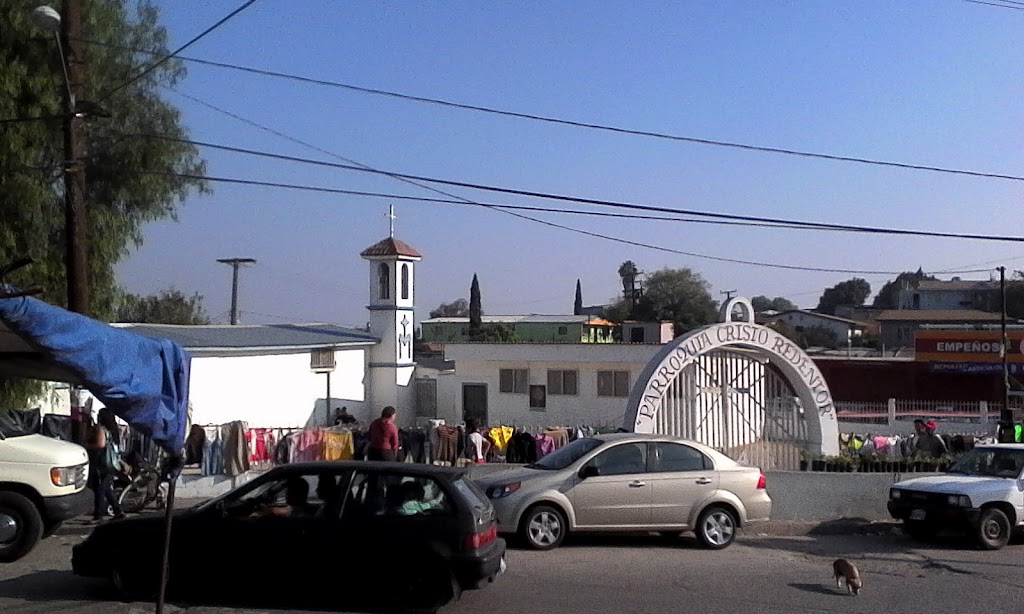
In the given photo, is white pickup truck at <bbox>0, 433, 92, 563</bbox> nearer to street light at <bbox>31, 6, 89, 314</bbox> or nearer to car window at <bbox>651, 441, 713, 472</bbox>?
street light at <bbox>31, 6, 89, 314</bbox>

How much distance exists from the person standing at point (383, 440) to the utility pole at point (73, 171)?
14.4ft

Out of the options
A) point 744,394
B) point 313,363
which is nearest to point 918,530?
point 744,394

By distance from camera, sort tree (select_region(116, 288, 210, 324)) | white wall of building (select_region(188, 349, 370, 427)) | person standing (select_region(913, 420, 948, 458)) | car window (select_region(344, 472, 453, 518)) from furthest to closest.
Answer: tree (select_region(116, 288, 210, 324))
white wall of building (select_region(188, 349, 370, 427))
person standing (select_region(913, 420, 948, 458))
car window (select_region(344, 472, 453, 518))

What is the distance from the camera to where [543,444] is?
75.0 feet

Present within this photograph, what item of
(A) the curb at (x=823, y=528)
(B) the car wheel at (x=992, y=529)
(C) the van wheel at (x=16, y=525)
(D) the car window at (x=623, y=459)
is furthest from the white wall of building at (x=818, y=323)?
(C) the van wheel at (x=16, y=525)

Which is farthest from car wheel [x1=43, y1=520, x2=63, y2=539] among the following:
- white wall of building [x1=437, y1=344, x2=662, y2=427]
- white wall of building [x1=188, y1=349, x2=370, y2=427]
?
white wall of building [x1=437, y1=344, x2=662, y2=427]

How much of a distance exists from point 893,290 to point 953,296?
23.7 m

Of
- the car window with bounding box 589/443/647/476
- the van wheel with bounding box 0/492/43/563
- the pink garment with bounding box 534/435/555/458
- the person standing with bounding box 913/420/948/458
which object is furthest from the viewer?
the pink garment with bounding box 534/435/555/458

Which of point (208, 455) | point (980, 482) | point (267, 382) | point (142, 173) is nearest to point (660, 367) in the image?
point (980, 482)

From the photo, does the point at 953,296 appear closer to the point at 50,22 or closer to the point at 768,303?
the point at 768,303

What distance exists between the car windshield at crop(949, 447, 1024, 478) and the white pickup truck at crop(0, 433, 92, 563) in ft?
40.3

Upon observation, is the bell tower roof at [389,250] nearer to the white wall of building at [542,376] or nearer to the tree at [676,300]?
the white wall of building at [542,376]

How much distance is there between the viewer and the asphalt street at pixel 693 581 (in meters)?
10.0

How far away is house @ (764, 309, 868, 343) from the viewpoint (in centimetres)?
9269
